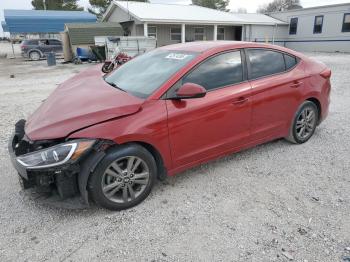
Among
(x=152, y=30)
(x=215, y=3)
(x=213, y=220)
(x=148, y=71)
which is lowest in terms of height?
(x=213, y=220)

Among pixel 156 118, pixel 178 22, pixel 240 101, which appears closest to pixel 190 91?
pixel 156 118

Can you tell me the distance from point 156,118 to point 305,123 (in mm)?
2583

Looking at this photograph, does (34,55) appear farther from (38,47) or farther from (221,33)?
(221,33)

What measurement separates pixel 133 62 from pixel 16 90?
7410mm

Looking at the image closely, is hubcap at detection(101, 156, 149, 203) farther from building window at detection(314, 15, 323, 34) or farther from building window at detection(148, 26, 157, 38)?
building window at detection(314, 15, 323, 34)

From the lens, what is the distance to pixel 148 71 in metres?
3.60

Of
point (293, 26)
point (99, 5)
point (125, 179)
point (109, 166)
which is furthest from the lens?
point (99, 5)

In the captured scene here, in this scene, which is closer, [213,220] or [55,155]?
[55,155]

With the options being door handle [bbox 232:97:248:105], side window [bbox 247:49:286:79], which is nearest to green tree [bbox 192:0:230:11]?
side window [bbox 247:49:286:79]

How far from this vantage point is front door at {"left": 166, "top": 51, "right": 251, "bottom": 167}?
10.4 feet

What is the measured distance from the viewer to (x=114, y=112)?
2.88 metres

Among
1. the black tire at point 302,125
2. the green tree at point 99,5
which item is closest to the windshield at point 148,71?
the black tire at point 302,125

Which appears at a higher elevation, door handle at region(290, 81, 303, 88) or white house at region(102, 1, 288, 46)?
white house at region(102, 1, 288, 46)

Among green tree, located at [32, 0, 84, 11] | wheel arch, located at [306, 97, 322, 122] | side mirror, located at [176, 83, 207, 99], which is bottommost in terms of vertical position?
wheel arch, located at [306, 97, 322, 122]
